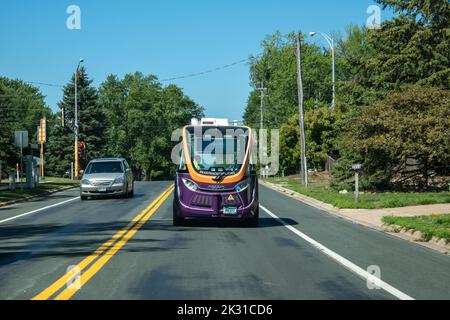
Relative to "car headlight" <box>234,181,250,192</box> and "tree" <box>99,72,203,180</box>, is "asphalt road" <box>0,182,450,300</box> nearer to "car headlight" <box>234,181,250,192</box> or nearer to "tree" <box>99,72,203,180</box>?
"car headlight" <box>234,181,250,192</box>

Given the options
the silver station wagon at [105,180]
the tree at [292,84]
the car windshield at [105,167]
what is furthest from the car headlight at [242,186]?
the tree at [292,84]

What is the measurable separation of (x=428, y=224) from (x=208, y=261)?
7.37 meters

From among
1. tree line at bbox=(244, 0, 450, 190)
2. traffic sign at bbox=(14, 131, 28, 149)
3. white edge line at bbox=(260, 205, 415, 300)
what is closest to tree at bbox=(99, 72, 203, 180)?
traffic sign at bbox=(14, 131, 28, 149)

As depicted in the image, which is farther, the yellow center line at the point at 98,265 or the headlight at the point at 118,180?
the headlight at the point at 118,180

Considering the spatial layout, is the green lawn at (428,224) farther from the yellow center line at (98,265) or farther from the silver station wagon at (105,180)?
the silver station wagon at (105,180)

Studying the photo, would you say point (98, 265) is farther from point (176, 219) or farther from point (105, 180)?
point (105, 180)

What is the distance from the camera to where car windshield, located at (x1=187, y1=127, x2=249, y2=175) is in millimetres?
15797

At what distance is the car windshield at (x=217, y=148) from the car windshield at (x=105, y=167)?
1279cm

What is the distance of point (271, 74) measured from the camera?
93.3m

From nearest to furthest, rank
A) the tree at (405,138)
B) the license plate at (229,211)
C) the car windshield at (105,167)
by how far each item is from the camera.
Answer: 1. the license plate at (229,211)
2. the tree at (405,138)
3. the car windshield at (105,167)

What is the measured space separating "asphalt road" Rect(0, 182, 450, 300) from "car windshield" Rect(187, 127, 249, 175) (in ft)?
5.25

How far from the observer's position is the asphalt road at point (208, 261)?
7.97 metres

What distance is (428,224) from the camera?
1538cm

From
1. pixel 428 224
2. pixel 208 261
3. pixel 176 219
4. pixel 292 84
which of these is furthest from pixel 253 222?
pixel 292 84
